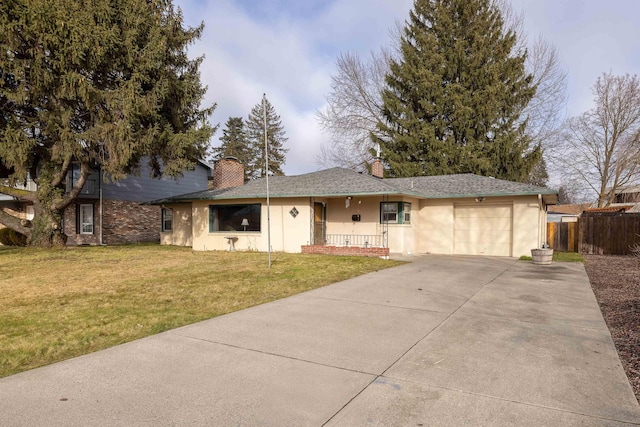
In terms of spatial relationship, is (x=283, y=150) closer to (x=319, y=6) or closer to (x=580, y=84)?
(x=580, y=84)

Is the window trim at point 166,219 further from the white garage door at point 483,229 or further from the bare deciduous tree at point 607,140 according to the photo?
the bare deciduous tree at point 607,140

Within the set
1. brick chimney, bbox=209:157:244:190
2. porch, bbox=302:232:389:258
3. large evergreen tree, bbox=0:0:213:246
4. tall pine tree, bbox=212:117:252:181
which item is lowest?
porch, bbox=302:232:389:258

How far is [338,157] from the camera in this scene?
103 feet

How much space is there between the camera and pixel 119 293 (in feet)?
23.9

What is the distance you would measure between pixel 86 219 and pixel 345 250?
15989 mm

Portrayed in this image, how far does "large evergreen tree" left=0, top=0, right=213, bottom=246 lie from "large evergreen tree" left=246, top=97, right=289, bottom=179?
104 feet

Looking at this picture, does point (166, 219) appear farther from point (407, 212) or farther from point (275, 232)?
point (407, 212)

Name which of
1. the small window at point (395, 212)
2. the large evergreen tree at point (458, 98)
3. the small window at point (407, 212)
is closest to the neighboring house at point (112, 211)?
the small window at point (395, 212)

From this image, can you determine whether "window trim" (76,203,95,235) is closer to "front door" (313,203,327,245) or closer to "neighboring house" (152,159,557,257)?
"neighboring house" (152,159,557,257)

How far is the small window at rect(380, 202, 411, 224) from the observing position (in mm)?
14711

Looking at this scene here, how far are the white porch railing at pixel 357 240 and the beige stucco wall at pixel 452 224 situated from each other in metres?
2.09

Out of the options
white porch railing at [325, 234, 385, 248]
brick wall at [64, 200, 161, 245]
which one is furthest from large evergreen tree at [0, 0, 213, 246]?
white porch railing at [325, 234, 385, 248]

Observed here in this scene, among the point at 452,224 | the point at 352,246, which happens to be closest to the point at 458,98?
the point at 452,224

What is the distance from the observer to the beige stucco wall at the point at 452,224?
14.3m
